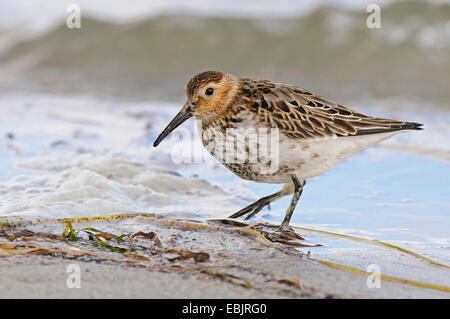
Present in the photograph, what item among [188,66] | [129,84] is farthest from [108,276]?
[188,66]

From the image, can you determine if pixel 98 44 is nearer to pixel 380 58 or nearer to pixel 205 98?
pixel 380 58

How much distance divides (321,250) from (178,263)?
1152mm

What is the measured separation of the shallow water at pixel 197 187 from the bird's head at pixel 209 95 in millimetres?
869

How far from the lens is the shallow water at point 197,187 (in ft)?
16.9

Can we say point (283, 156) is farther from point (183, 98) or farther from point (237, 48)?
point (237, 48)

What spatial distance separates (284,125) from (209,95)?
68 cm

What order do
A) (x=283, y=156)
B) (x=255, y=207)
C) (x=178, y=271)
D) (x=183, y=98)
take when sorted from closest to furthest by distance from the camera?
(x=178, y=271) → (x=283, y=156) → (x=255, y=207) → (x=183, y=98)

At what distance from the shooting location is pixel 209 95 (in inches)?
208

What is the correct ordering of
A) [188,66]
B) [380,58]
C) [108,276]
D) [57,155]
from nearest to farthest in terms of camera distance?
[108,276] < [57,155] < [380,58] < [188,66]

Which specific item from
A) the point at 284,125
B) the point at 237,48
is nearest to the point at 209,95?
the point at 284,125

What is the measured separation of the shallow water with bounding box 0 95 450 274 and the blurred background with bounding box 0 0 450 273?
0.02 m

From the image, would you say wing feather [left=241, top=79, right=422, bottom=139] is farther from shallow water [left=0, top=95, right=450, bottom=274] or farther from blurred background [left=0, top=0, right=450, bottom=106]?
blurred background [left=0, top=0, right=450, bottom=106]

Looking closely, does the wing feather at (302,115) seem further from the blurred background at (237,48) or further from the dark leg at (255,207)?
the blurred background at (237,48)

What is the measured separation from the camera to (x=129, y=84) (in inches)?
535
